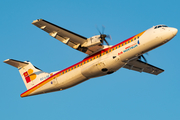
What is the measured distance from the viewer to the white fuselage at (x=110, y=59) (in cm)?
2303

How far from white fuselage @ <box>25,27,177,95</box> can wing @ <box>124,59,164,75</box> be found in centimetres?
429

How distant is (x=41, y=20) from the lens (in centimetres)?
2353

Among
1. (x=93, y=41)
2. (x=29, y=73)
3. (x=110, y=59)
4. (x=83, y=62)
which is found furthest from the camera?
(x=29, y=73)

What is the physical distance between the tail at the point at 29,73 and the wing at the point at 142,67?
8943 mm

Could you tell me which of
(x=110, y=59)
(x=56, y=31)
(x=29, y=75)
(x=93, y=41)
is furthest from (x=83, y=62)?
(x=29, y=75)

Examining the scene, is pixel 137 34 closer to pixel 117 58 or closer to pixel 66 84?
pixel 117 58

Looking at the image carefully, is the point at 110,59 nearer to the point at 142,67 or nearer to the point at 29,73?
the point at 142,67

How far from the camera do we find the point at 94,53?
84.3ft

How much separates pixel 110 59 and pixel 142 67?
692 cm

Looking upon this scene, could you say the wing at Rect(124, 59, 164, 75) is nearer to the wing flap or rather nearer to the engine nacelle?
the engine nacelle

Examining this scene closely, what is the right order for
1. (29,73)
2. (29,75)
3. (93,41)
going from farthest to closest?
(29,73) → (29,75) → (93,41)

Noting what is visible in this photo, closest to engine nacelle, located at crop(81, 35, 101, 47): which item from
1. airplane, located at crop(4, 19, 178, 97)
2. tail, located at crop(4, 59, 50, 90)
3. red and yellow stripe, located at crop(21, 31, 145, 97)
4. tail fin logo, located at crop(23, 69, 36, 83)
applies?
airplane, located at crop(4, 19, 178, 97)

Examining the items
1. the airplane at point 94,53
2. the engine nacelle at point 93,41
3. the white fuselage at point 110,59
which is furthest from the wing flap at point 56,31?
the white fuselage at point 110,59

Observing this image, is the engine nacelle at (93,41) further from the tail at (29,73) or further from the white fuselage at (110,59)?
the tail at (29,73)
